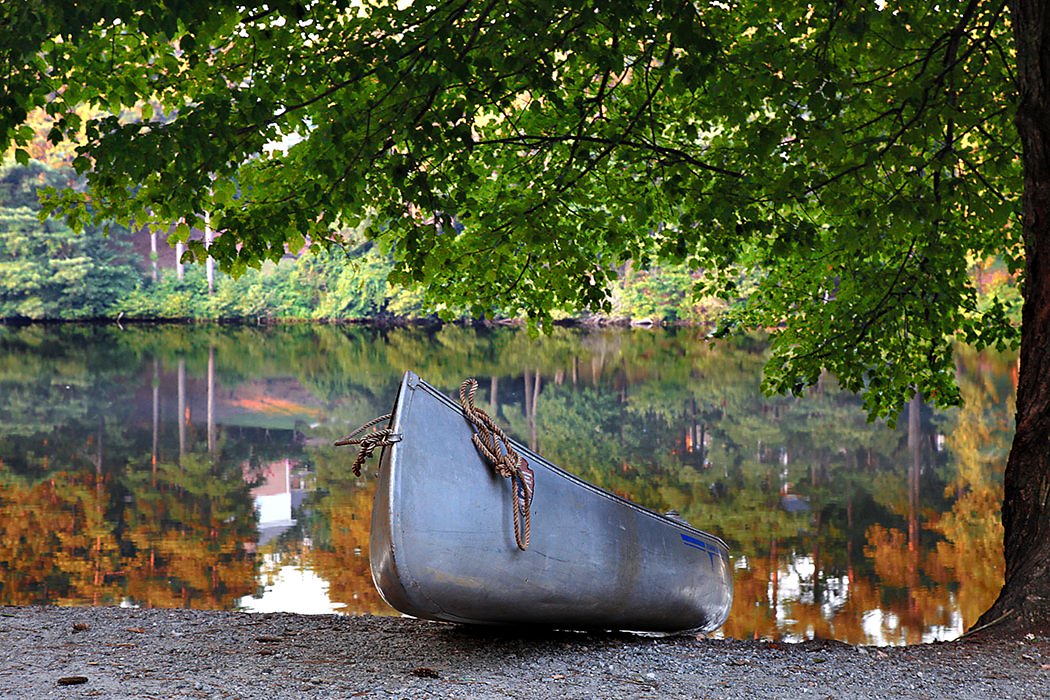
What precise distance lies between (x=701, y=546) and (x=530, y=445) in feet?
33.1

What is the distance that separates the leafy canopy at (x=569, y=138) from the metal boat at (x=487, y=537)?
1950 millimetres

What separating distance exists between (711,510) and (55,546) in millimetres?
6804

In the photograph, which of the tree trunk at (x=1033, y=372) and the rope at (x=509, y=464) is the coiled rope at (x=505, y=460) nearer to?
the rope at (x=509, y=464)

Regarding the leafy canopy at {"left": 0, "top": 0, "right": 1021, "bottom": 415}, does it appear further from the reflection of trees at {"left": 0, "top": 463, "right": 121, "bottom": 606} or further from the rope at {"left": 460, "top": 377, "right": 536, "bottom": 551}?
the reflection of trees at {"left": 0, "top": 463, "right": 121, "bottom": 606}

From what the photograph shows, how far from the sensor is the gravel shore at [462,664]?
15.0 feet

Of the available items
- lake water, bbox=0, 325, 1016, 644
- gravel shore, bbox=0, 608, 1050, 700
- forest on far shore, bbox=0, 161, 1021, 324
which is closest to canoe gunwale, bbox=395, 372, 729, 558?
gravel shore, bbox=0, 608, 1050, 700

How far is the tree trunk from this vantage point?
5699 mm

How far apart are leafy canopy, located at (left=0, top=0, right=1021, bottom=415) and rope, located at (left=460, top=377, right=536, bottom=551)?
70.0 inches

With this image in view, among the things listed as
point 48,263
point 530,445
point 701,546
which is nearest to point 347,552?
point 701,546

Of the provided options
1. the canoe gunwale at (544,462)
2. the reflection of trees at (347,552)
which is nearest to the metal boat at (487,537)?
the canoe gunwale at (544,462)

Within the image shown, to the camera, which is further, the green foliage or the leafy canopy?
the green foliage

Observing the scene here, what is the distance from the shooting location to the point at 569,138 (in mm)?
7215

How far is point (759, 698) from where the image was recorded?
4.54 m

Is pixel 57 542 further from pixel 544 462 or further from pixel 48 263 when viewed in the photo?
pixel 48 263
